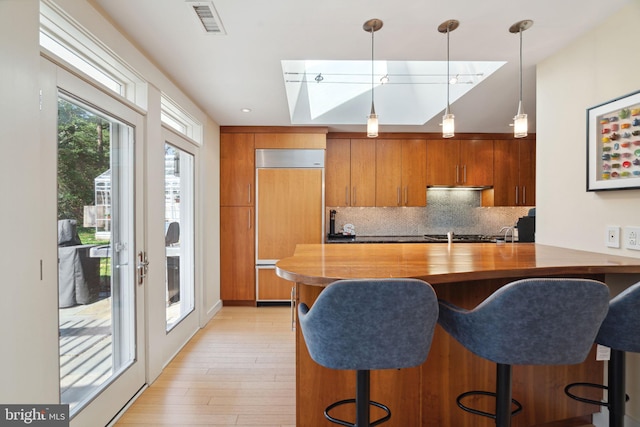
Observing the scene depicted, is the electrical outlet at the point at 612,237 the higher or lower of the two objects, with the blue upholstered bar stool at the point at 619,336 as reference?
higher

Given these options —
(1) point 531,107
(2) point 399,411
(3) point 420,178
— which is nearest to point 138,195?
(2) point 399,411

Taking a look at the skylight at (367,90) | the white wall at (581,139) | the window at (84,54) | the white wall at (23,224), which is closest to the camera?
the white wall at (23,224)

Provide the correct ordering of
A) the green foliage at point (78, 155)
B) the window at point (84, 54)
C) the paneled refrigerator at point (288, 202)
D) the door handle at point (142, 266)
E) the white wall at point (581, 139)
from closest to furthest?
1. the window at point (84, 54)
2. the green foliage at point (78, 155)
3. the white wall at point (581, 139)
4. the door handle at point (142, 266)
5. the paneled refrigerator at point (288, 202)

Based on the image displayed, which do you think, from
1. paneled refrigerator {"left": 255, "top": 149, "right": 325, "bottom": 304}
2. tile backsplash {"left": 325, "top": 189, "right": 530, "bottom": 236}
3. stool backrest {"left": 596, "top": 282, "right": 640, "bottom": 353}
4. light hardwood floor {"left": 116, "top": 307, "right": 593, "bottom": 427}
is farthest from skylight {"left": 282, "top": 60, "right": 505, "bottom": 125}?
light hardwood floor {"left": 116, "top": 307, "right": 593, "bottom": 427}

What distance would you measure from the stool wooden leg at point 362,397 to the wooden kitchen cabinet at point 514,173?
407 centimetres

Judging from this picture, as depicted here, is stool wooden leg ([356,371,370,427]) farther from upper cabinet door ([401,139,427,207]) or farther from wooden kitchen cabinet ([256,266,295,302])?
upper cabinet door ([401,139,427,207])

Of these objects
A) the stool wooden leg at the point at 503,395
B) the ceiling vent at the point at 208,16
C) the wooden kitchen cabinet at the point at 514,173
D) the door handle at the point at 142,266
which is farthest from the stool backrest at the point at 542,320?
A: the wooden kitchen cabinet at the point at 514,173

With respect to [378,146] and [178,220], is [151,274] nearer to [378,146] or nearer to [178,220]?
[178,220]

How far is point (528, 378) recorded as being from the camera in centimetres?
179

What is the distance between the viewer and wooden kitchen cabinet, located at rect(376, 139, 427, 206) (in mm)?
4496

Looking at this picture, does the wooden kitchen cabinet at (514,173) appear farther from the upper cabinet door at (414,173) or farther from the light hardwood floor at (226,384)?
the light hardwood floor at (226,384)

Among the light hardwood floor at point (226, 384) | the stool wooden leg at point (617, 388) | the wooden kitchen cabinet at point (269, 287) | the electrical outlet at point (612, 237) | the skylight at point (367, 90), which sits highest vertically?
the skylight at point (367, 90)

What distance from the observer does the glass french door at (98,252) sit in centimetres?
167

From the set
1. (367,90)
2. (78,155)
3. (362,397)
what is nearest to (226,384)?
(362,397)
